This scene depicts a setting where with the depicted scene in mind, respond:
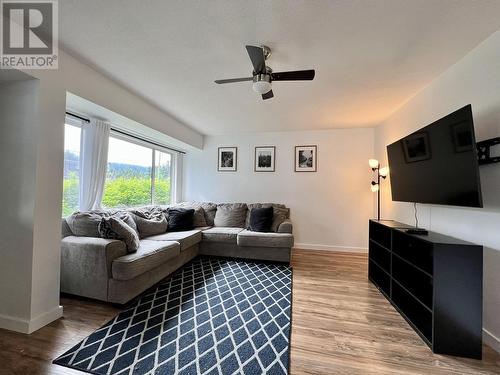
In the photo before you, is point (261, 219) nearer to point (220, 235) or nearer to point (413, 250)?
point (220, 235)

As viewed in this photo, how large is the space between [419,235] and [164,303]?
251 centimetres

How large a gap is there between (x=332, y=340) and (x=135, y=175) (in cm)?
377

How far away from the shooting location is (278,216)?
4156 mm

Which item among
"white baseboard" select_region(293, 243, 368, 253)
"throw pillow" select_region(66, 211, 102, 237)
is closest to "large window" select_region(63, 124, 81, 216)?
"throw pillow" select_region(66, 211, 102, 237)

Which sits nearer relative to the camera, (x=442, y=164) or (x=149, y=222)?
(x=442, y=164)

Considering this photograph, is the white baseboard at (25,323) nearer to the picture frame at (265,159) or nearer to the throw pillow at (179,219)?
the throw pillow at (179,219)

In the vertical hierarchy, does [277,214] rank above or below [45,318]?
above

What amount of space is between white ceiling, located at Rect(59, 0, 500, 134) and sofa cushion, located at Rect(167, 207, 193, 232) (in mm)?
1876

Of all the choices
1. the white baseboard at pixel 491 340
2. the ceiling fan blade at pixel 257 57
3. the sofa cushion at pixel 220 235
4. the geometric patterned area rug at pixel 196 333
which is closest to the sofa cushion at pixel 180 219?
the sofa cushion at pixel 220 235

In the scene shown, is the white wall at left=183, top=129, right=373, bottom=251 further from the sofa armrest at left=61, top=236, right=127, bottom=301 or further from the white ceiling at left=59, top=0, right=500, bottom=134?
Result: the sofa armrest at left=61, top=236, right=127, bottom=301

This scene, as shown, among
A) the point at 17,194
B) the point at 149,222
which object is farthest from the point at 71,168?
the point at 149,222

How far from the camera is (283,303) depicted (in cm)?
236

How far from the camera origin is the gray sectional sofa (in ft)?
7.34

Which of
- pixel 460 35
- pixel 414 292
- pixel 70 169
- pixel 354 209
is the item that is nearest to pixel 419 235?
pixel 414 292
